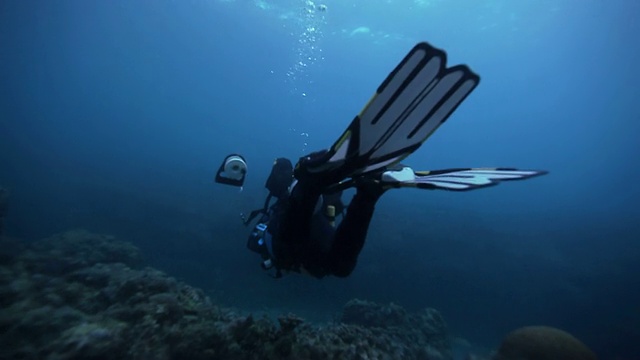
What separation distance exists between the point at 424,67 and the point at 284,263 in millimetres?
2791

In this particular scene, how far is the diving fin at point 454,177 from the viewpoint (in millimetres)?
2547

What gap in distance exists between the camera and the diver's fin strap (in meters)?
2.53

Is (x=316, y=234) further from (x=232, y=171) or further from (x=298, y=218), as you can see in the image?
(x=232, y=171)

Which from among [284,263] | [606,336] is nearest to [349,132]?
[284,263]

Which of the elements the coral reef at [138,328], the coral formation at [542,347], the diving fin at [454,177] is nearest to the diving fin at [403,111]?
the diving fin at [454,177]

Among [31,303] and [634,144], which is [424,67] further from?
[634,144]

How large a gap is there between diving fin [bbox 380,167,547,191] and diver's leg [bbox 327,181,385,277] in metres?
0.20

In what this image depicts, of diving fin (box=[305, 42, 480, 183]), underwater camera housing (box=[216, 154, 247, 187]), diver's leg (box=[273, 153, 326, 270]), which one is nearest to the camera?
diving fin (box=[305, 42, 480, 183])

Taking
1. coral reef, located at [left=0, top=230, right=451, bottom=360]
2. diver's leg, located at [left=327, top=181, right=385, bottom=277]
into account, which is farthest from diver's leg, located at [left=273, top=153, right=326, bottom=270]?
coral reef, located at [left=0, top=230, right=451, bottom=360]

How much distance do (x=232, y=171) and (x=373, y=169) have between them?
2.00 metres

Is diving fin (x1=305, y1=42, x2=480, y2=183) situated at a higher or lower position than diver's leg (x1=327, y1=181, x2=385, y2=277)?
higher

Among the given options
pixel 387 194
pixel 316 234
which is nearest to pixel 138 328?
pixel 316 234

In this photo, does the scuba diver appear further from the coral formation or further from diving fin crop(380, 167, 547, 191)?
the coral formation

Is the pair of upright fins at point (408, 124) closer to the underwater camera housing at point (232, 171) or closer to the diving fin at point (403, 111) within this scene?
the diving fin at point (403, 111)
